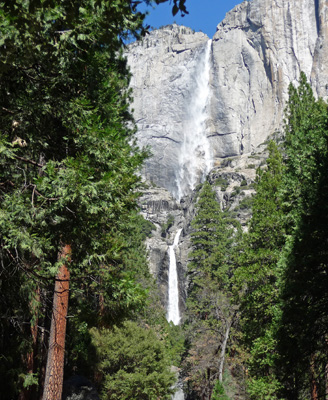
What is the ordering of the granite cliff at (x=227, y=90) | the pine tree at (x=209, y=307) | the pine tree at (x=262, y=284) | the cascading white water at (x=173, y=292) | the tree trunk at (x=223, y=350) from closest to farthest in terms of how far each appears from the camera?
1. the pine tree at (x=262, y=284)
2. the tree trunk at (x=223, y=350)
3. the pine tree at (x=209, y=307)
4. the cascading white water at (x=173, y=292)
5. the granite cliff at (x=227, y=90)

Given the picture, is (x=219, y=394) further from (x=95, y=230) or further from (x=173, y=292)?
(x=173, y=292)

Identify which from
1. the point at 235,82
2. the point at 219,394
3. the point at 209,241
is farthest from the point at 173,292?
the point at 235,82

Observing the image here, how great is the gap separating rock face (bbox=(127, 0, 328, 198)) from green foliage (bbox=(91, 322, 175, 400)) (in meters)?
71.7

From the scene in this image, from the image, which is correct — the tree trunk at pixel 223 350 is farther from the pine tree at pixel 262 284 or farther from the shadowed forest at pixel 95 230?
the pine tree at pixel 262 284

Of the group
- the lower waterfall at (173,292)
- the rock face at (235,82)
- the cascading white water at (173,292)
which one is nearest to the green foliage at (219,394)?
the lower waterfall at (173,292)

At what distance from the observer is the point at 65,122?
619cm

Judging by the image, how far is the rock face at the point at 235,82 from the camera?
300ft

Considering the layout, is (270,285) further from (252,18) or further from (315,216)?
(252,18)

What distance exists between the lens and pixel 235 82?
96875 millimetres

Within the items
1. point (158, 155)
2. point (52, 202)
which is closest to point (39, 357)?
point (52, 202)

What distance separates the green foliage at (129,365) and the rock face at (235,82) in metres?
71.7

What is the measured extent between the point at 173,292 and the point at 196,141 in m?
47.9

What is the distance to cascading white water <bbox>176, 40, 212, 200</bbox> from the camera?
91.4 m

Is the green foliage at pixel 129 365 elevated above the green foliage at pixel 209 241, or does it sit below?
below
